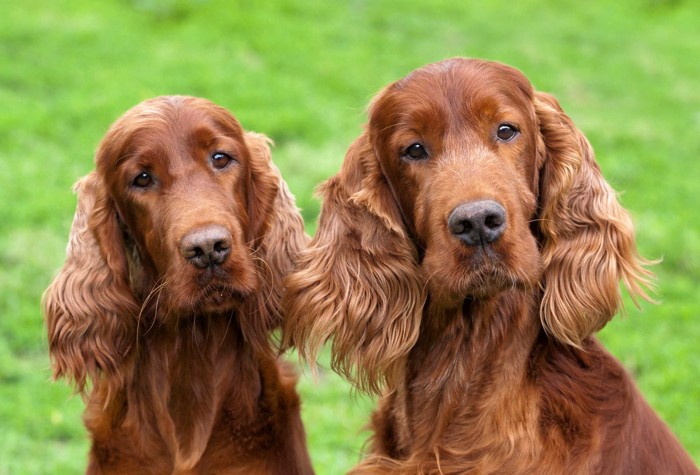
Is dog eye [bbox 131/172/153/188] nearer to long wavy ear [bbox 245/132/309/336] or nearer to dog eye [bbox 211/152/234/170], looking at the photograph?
dog eye [bbox 211/152/234/170]

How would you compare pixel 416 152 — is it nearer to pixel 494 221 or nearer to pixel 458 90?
pixel 458 90

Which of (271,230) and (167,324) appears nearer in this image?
(167,324)

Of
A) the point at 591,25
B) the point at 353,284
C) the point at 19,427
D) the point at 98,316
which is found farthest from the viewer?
the point at 591,25

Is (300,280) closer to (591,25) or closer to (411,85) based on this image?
(411,85)

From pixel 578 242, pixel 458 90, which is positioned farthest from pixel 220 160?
pixel 578 242

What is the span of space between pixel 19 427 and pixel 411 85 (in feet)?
10.4

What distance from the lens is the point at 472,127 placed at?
3.53 m

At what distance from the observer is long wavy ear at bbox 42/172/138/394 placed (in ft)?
13.2

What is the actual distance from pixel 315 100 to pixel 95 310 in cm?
561

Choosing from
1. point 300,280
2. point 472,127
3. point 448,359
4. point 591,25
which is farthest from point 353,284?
point 591,25

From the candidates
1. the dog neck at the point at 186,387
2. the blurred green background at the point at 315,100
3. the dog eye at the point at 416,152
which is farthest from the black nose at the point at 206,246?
the blurred green background at the point at 315,100

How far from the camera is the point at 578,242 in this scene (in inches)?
144

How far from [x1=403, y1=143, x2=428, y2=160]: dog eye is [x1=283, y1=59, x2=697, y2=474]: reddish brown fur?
15mm

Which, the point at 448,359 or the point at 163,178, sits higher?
the point at 163,178
